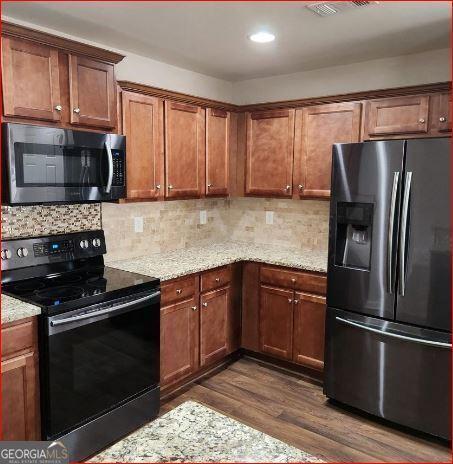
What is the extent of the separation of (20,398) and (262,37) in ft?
7.80

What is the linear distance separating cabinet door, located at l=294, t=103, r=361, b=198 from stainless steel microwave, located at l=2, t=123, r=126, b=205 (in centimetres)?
143

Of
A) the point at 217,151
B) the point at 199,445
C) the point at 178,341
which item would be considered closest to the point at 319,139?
the point at 217,151

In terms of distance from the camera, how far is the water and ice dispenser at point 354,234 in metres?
2.63

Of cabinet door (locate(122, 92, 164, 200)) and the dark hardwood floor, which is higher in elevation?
cabinet door (locate(122, 92, 164, 200))

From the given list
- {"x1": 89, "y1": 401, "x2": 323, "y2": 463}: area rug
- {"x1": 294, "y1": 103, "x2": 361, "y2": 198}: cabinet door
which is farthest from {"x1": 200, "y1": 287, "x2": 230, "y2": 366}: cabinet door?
{"x1": 89, "y1": 401, "x2": 323, "y2": 463}: area rug

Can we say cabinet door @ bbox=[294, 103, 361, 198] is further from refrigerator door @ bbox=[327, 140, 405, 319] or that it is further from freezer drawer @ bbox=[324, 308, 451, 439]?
freezer drawer @ bbox=[324, 308, 451, 439]

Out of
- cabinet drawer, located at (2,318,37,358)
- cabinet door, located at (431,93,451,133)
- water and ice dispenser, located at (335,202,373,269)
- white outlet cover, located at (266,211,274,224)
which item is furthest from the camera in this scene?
white outlet cover, located at (266,211,274,224)

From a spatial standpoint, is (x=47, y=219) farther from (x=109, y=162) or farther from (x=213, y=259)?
(x=213, y=259)

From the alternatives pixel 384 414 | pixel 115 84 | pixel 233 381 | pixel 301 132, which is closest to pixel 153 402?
pixel 233 381

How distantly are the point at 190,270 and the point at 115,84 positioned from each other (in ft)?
4.26

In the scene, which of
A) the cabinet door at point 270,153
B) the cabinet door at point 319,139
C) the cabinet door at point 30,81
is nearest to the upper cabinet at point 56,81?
the cabinet door at point 30,81

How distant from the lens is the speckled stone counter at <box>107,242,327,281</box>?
2945 mm

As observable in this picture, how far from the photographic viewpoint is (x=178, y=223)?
12.0 feet

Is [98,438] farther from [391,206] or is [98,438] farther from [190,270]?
[391,206]
